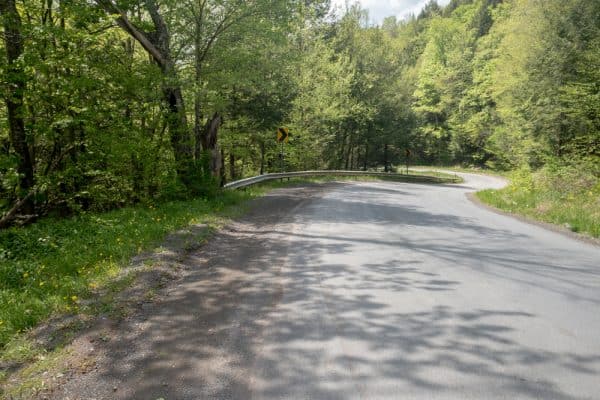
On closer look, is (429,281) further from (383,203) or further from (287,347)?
(383,203)

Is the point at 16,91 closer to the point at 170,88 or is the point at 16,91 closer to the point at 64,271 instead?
the point at 64,271

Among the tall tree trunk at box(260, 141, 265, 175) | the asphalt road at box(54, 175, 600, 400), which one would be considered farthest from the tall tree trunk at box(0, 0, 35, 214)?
the tall tree trunk at box(260, 141, 265, 175)

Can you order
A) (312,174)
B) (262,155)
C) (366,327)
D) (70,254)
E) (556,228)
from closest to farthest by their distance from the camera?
(366,327) → (70,254) → (556,228) → (312,174) → (262,155)

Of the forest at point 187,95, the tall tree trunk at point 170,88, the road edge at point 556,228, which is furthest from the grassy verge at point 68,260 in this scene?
the road edge at point 556,228

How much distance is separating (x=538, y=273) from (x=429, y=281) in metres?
1.81

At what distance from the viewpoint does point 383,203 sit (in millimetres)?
14453

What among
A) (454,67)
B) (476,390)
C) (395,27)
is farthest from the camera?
(395,27)

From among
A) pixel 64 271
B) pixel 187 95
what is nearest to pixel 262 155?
pixel 187 95

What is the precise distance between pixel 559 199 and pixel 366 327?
39.7ft

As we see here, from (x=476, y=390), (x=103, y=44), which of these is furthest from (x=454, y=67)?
(x=476, y=390)

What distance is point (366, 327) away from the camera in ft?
14.0

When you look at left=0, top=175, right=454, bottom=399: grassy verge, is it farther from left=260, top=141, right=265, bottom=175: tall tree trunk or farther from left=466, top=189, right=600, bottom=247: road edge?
left=260, top=141, right=265, bottom=175: tall tree trunk

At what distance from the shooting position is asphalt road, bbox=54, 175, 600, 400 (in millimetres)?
3291

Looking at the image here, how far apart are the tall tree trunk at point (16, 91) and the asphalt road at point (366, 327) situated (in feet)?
17.4
